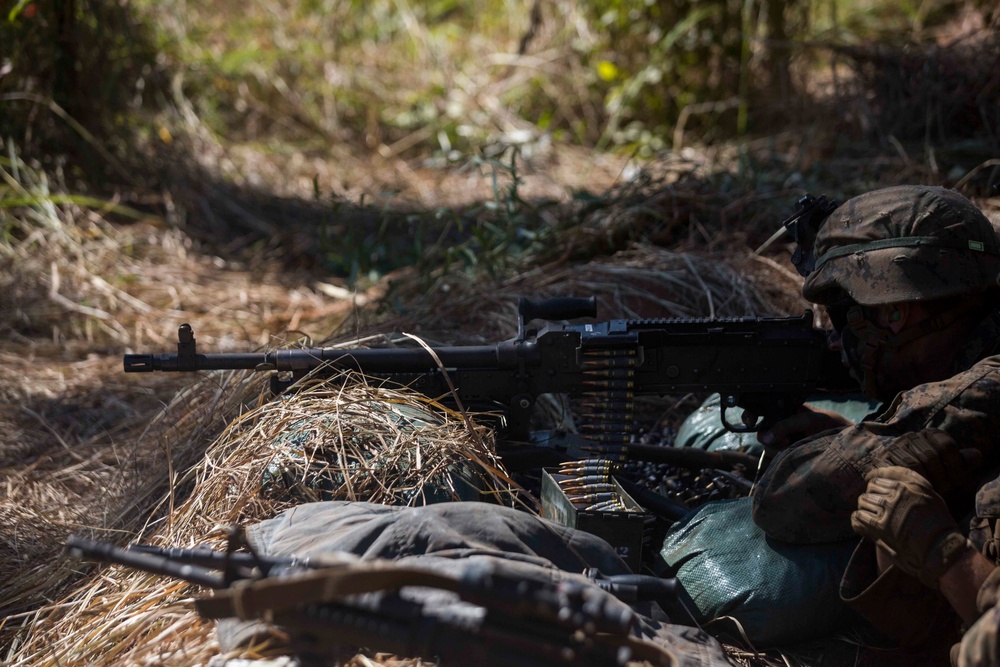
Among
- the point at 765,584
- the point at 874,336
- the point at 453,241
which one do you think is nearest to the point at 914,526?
the point at 765,584

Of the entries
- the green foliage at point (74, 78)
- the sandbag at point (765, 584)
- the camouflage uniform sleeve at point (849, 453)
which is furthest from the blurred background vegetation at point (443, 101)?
the camouflage uniform sleeve at point (849, 453)

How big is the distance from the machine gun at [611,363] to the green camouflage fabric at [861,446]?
2.47 ft

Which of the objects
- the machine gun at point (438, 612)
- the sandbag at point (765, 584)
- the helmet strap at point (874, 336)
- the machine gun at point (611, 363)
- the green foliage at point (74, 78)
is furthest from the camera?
the green foliage at point (74, 78)

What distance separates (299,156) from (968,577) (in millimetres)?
8871

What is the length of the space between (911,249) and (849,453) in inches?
29.5

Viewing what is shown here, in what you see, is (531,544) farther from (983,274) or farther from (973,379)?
(983,274)

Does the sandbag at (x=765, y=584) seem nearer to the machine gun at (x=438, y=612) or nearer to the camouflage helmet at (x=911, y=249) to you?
the camouflage helmet at (x=911, y=249)

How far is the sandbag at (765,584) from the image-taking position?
321 centimetres

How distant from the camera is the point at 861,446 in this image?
3.08m

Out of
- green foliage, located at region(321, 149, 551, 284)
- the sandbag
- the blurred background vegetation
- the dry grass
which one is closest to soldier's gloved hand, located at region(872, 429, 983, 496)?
the sandbag

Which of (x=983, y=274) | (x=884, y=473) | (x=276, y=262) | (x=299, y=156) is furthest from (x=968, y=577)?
(x=299, y=156)

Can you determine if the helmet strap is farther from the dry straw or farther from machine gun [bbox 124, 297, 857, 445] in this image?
the dry straw

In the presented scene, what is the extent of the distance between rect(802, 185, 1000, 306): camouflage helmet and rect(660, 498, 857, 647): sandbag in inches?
36.0

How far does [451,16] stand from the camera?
1334cm
